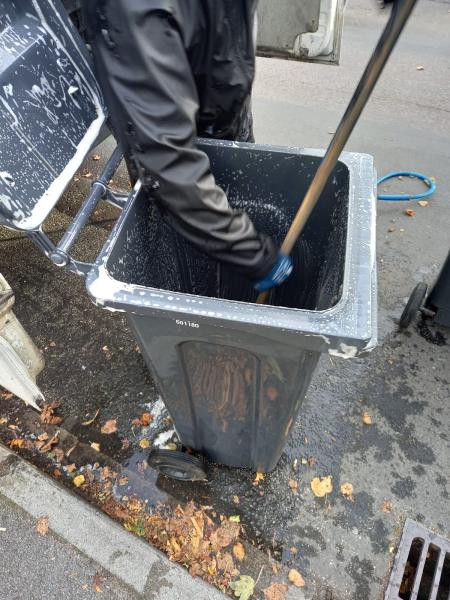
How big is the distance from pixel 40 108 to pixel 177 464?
157 centimetres

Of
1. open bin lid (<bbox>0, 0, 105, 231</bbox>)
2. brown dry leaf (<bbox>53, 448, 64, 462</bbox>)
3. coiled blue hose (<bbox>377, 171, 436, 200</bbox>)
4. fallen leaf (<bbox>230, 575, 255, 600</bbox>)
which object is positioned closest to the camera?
open bin lid (<bbox>0, 0, 105, 231</bbox>)

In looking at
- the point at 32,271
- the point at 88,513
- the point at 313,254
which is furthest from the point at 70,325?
the point at 313,254

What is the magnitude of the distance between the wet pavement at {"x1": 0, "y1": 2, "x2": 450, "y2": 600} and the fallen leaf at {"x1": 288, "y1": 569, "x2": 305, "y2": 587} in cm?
3

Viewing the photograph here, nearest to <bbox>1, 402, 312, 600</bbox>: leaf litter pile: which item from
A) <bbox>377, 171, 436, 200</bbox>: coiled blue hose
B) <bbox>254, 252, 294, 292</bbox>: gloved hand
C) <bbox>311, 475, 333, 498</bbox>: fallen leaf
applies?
<bbox>311, 475, 333, 498</bbox>: fallen leaf

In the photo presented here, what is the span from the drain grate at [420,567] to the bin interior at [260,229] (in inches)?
42.5

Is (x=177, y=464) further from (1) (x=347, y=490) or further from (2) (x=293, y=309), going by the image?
(2) (x=293, y=309)

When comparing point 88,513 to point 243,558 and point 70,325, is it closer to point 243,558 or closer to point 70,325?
point 243,558

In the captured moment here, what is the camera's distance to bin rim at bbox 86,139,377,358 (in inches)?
41.8

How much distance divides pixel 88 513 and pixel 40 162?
1479mm

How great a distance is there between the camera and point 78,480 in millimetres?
1996

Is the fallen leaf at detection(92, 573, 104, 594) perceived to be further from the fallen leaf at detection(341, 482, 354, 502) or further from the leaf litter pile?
the fallen leaf at detection(341, 482, 354, 502)

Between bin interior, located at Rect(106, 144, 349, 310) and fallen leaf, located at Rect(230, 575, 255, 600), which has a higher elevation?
bin interior, located at Rect(106, 144, 349, 310)

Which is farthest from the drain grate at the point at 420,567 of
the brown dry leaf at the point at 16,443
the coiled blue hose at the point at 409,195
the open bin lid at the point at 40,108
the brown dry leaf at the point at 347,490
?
the coiled blue hose at the point at 409,195

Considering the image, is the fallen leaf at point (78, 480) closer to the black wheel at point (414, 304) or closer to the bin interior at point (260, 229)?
the bin interior at point (260, 229)
